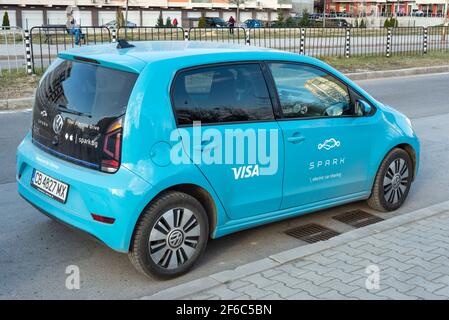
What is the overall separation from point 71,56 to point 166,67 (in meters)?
0.86

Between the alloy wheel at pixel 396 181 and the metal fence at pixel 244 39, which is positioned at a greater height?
the metal fence at pixel 244 39

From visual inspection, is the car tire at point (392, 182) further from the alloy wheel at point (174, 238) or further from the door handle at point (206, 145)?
the alloy wheel at point (174, 238)

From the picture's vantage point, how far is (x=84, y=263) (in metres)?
4.44

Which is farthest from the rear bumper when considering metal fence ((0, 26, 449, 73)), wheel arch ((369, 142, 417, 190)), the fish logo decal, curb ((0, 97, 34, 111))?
metal fence ((0, 26, 449, 73))

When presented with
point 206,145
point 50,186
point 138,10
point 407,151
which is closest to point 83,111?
point 50,186

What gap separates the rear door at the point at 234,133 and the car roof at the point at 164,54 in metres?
0.09

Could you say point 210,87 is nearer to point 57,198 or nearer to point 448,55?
point 57,198

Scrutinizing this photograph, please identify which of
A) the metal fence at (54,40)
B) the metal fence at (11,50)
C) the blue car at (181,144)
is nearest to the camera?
the blue car at (181,144)

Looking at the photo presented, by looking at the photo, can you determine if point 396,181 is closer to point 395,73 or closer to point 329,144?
point 329,144

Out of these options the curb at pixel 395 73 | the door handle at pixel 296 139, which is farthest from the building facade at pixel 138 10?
the door handle at pixel 296 139

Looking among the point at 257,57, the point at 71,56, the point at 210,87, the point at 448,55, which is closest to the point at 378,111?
the point at 257,57

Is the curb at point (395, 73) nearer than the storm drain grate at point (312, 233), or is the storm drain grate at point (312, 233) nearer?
the storm drain grate at point (312, 233)

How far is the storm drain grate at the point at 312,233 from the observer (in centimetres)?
512
